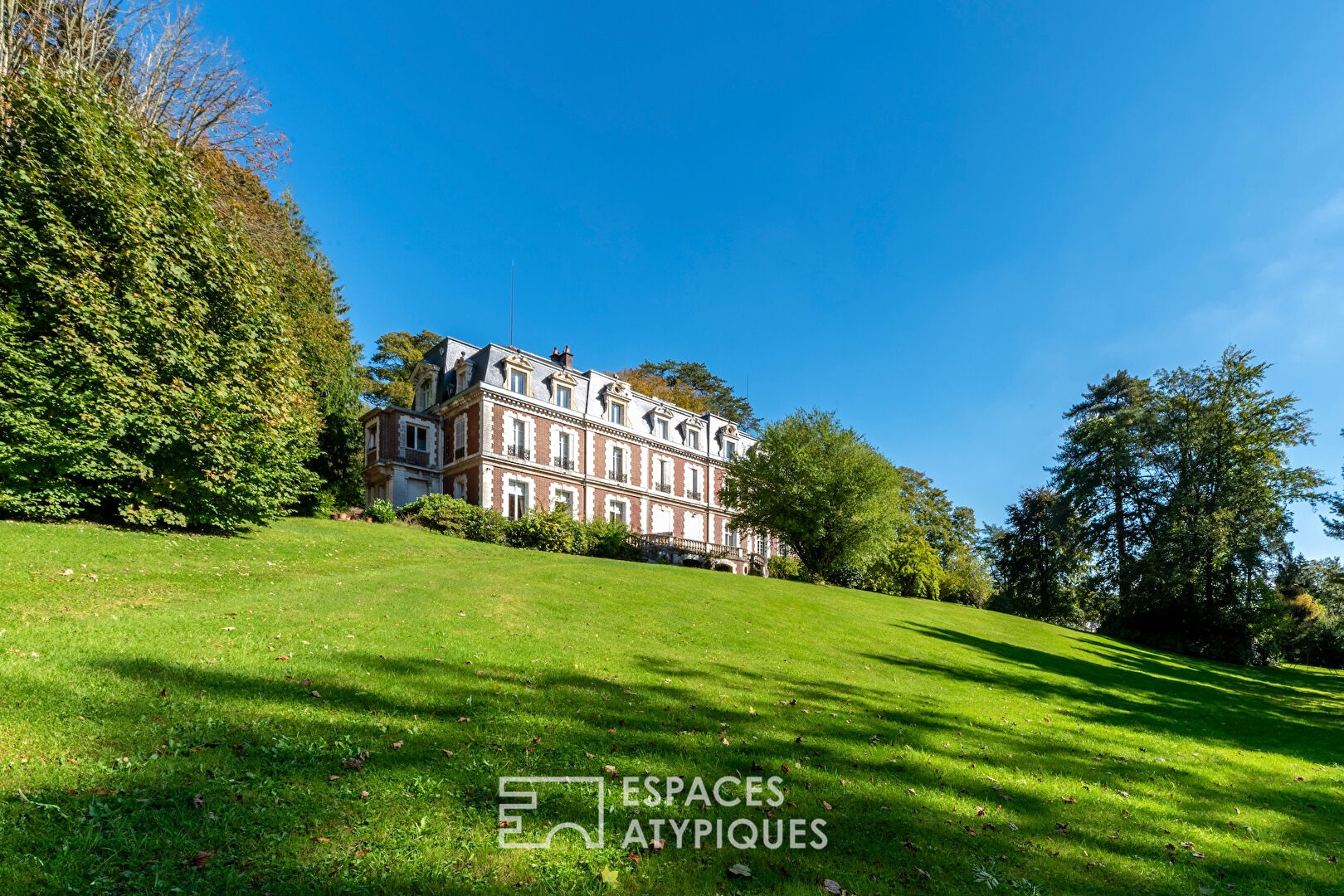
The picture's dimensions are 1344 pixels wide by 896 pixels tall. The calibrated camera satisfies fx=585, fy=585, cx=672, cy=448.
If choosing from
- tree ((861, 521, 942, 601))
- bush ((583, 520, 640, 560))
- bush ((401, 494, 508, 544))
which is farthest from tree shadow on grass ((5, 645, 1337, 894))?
tree ((861, 521, 942, 601))

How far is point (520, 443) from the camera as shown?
30.5 metres

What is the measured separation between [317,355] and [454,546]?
13135mm

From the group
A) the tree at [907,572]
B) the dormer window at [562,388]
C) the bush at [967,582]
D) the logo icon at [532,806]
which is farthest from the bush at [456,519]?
the bush at [967,582]

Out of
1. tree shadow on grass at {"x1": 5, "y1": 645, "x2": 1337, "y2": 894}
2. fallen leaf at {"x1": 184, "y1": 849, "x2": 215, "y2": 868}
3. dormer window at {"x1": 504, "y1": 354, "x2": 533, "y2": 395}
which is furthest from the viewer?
dormer window at {"x1": 504, "y1": 354, "x2": 533, "y2": 395}

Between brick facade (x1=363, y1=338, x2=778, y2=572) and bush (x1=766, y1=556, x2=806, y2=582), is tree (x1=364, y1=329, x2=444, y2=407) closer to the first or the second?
brick facade (x1=363, y1=338, x2=778, y2=572)

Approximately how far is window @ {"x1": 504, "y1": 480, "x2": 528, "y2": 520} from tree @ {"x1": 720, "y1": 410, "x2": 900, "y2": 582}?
11.3 metres

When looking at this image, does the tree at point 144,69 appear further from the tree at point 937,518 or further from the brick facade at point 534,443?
the tree at point 937,518

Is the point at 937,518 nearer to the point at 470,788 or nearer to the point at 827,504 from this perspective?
the point at 827,504

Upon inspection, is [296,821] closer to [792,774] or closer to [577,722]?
[577,722]

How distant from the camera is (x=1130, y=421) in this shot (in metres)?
35.5

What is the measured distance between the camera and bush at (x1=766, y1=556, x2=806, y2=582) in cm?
3241

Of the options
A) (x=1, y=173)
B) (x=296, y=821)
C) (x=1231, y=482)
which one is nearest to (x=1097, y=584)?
(x=1231, y=482)

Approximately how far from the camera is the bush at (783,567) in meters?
32.4

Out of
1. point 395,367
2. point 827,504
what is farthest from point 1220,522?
point 395,367
